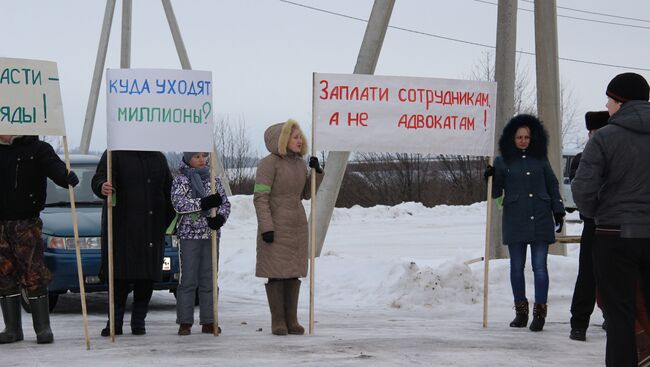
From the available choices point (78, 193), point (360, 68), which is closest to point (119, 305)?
point (78, 193)

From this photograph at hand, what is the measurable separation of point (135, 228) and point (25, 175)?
1.00 meters

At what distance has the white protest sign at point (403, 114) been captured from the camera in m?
9.50

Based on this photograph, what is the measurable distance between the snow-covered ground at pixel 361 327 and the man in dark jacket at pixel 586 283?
6.2 inches

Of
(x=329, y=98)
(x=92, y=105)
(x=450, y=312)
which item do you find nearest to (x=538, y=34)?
(x=450, y=312)

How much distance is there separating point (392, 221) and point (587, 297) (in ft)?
73.8

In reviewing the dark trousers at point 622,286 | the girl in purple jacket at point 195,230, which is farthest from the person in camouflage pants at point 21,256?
the dark trousers at point 622,286

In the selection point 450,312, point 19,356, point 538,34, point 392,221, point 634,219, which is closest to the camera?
point 634,219

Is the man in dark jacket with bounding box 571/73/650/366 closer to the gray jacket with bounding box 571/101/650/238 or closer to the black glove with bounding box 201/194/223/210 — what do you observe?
the gray jacket with bounding box 571/101/650/238

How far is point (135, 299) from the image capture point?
916 cm

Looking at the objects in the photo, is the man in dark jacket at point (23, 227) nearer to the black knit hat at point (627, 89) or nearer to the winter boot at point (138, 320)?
the winter boot at point (138, 320)

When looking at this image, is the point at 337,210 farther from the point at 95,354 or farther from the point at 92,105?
the point at 95,354

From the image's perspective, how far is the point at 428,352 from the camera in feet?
26.1

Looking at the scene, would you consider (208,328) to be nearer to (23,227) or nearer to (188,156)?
(188,156)

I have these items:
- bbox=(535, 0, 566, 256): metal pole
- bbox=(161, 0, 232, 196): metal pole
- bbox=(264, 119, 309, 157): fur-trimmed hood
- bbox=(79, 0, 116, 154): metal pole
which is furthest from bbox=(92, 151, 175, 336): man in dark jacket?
bbox=(79, 0, 116, 154): metal pole
